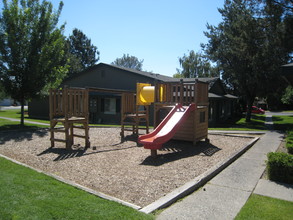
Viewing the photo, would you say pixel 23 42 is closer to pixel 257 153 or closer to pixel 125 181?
pixel 125 181

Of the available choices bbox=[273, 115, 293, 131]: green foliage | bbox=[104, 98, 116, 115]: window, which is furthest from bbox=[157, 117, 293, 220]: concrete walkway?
bbox=[104, 98, 116, 115]: window

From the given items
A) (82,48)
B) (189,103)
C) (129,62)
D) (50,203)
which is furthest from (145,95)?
(129,62)

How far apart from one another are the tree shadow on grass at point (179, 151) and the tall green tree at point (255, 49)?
1065 centimetres

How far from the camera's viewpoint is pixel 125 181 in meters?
5.27

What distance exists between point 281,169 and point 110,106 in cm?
1806

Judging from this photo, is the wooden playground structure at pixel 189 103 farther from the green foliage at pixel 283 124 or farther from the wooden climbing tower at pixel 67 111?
the green foliage at pixel 283 124

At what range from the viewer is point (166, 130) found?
7977 millimetres

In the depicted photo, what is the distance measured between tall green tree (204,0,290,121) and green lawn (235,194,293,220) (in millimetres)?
14116

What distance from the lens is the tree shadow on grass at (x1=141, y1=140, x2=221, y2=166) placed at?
284 inches

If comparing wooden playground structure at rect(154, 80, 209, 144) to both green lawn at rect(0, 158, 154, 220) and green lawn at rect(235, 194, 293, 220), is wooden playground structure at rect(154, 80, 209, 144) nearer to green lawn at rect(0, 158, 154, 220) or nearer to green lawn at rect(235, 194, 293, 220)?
green lawn at rect(235, 194, 293, 220)

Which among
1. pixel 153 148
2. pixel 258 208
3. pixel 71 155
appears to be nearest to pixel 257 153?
pixel 153 148

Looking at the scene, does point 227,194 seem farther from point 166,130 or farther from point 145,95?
point 145,95

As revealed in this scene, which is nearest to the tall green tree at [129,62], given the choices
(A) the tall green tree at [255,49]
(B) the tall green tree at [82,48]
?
(B) the tall green tree at [82,48]

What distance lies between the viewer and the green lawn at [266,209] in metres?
3.74
